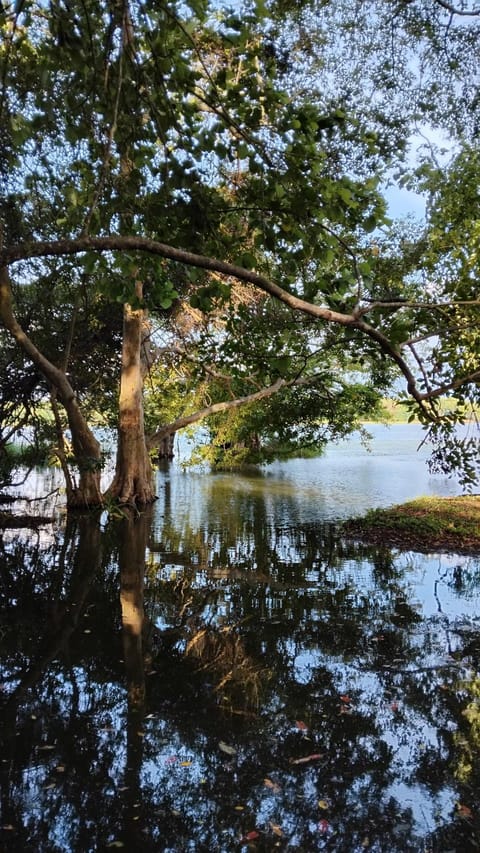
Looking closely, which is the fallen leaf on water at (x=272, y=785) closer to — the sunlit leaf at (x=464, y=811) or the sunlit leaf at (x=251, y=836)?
the sunlit leaf at (x=251, y=836)

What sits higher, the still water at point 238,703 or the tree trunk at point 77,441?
the tree trunk at point 77,441

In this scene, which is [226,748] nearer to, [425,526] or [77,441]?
[425,526]

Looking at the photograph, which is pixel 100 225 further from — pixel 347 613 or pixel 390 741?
pixel 347 613

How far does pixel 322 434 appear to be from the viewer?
66.8 feet

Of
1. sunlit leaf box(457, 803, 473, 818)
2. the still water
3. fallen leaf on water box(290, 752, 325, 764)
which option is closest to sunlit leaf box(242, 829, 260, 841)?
the still water

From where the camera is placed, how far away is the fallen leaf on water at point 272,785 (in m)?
3.56

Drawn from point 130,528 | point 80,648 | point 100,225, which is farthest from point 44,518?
point 100,225

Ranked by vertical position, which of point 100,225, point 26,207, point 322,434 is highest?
point 26,207

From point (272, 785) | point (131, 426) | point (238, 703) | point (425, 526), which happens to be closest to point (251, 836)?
point (272, 785)

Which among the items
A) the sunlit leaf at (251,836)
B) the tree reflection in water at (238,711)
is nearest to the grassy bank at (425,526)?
the tree reflection in water at (238,711)

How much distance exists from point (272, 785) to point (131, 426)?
13.3 metres

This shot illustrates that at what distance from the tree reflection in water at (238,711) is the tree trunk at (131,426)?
6993 millimetres

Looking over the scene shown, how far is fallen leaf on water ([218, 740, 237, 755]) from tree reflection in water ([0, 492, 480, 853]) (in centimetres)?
1

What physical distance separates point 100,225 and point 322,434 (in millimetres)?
15685
